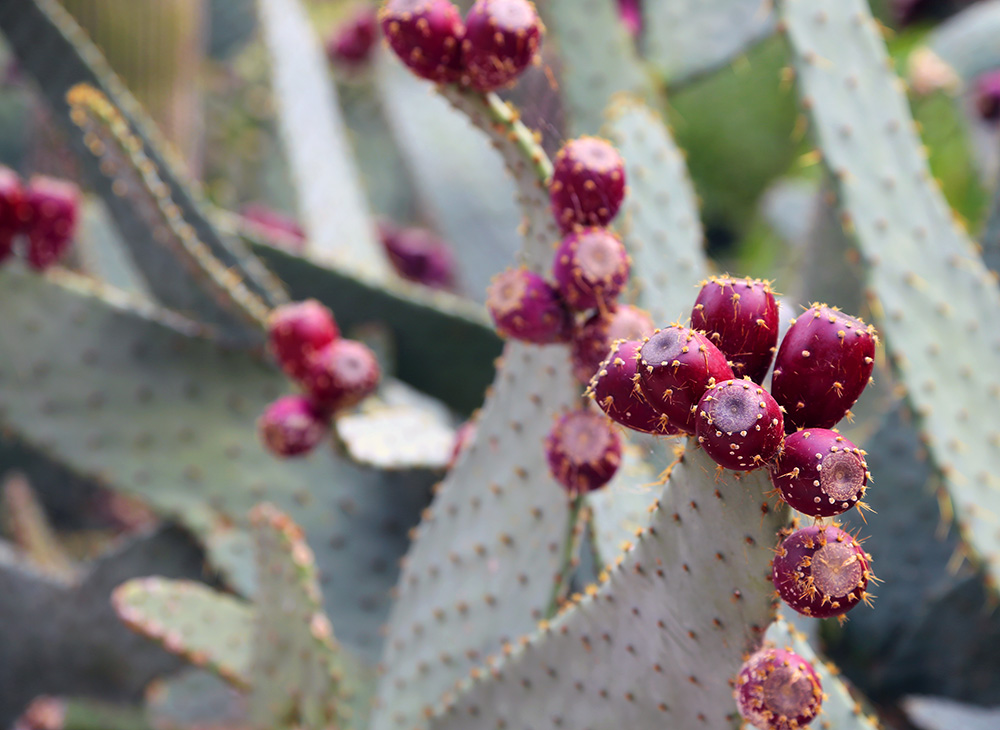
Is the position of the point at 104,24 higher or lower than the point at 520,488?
higher

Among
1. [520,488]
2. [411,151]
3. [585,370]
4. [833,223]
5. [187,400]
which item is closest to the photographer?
[585,370]

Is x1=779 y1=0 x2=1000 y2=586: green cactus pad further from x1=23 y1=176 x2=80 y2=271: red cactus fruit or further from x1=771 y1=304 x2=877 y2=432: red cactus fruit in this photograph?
x1=23 y1=176 x2=80 y2=271: red cactus fruit

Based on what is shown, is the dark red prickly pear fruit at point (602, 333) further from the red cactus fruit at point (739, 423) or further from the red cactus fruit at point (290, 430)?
the red cactus fruit at point (290, 430)

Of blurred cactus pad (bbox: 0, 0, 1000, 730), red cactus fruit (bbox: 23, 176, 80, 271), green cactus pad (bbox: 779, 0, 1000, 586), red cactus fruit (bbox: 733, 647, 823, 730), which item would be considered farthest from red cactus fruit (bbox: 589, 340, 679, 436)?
red cactus fruit (bbox: 23, 176, 80, 271)

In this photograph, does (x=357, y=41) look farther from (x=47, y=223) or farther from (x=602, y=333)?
(x=602, y=333)

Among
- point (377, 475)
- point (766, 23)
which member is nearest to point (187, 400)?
point (377, 475)

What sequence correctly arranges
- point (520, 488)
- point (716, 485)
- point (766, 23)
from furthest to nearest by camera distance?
point (766, 23) < point (520, 488) < point (716, 485)

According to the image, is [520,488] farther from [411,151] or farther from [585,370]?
[411,151]
